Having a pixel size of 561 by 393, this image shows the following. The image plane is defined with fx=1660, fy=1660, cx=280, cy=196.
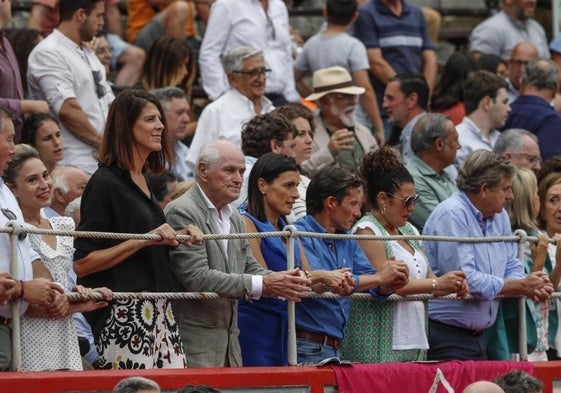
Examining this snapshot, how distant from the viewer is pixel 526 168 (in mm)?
12672

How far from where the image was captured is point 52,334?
920 centimetres

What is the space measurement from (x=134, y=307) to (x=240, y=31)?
19.1ft

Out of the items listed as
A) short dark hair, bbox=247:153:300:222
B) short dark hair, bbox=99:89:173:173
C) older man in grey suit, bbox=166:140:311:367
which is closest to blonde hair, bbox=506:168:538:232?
short dark hair, bbox=247:153:300:222

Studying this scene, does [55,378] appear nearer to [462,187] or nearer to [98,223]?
[98,223]

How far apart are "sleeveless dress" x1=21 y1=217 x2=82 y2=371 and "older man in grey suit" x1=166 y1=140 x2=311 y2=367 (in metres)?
0.68

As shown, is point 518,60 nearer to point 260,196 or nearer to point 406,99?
point 406,99

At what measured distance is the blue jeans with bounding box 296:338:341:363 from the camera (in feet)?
33.5

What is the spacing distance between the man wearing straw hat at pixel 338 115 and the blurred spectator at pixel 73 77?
1871 mm

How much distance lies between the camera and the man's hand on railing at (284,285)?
9680 millimetres

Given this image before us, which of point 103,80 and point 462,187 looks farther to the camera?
point 103,80

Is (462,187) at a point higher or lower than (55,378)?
higher

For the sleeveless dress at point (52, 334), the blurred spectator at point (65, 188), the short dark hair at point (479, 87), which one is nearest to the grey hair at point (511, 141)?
the short dark hair at point (479, 87)

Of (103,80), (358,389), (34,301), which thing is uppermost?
(103,80)

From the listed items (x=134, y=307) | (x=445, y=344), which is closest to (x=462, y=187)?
(x=445, y=344)
